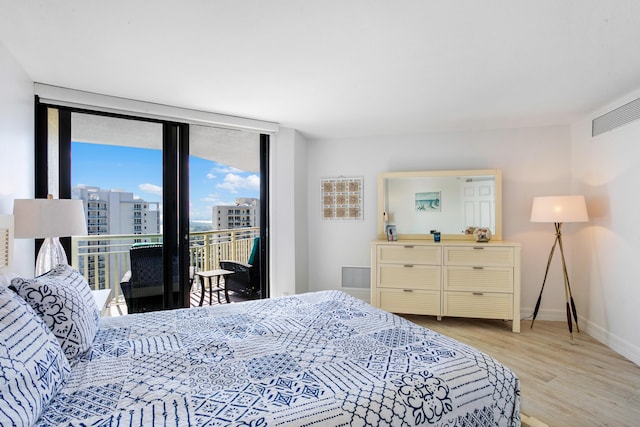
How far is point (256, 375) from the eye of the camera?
1272 millimetres

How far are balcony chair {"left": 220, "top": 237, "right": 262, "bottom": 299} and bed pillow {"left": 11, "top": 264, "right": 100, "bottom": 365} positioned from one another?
2.24m

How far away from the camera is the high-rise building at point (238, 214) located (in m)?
3.70

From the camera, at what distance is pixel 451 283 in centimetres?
365

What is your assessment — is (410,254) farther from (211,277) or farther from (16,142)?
(16,142)

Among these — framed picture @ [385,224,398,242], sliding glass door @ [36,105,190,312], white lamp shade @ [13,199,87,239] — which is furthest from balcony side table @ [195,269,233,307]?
framed picture @ [385,224,398,242]

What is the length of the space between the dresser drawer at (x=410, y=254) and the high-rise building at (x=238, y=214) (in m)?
1.53

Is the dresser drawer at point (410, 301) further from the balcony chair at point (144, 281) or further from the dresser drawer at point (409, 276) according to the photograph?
the balcony chair at point (144, 281)

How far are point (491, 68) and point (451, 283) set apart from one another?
7.40ft

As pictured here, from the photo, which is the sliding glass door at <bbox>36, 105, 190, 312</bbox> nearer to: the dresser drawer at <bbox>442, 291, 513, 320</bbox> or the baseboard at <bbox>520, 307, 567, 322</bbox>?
the dresser drawer at <bbox>442, 291, 513, 320</bbox>

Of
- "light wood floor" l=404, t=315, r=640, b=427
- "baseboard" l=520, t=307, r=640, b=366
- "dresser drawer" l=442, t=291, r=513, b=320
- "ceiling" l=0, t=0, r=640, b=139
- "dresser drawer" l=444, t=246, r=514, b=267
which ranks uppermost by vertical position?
"ceiling" l=0, t=0, r=640, b=139

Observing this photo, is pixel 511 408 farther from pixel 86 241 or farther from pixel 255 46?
pixel 86 241

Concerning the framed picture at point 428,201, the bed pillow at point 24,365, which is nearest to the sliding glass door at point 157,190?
the framed picture at point 428,201

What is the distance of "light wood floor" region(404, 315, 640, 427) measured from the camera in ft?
6.70

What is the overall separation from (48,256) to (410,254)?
10.7 ft
